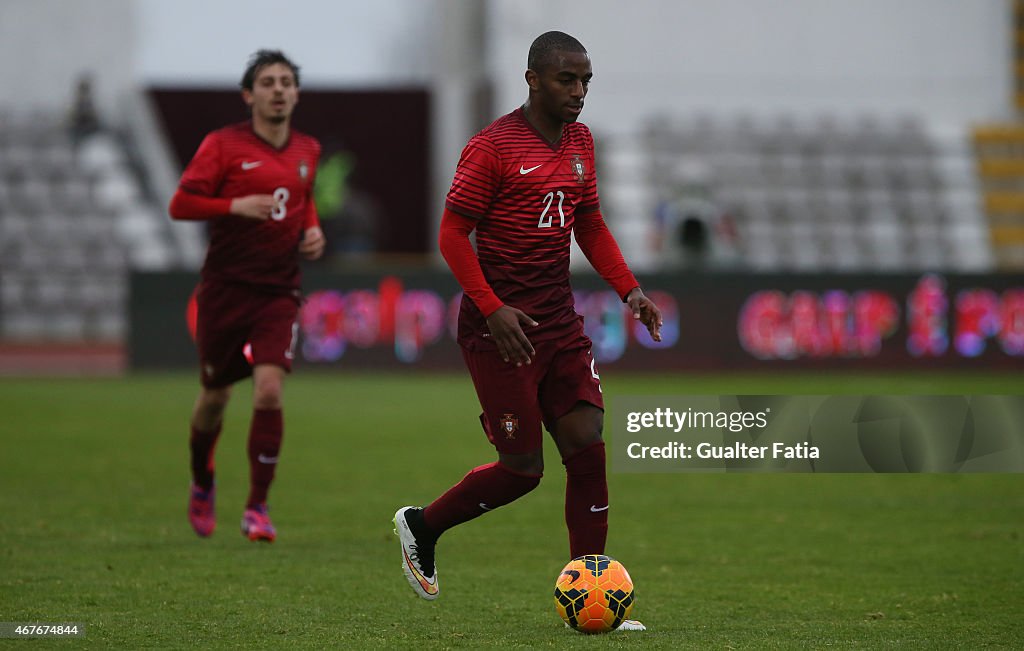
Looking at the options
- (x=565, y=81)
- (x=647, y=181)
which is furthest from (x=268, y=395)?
(x=647, y=181)

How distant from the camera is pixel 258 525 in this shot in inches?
307

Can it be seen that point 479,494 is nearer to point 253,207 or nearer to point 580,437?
point 580,437

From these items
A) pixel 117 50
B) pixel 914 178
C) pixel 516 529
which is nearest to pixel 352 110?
pixel 117 50

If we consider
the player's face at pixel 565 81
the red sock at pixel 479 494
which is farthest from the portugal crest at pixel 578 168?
the red sock at pixel 479 494

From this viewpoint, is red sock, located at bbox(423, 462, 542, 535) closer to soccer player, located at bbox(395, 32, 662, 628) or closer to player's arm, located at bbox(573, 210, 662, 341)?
soccer player, located at bbox(395, 32, 662, 628)

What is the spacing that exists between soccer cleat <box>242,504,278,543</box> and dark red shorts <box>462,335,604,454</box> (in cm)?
221

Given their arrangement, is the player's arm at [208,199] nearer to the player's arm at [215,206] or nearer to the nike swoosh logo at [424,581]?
the player's arm at [215,206]

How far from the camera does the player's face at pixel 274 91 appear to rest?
8102mm

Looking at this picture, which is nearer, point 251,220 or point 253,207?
point 253,207

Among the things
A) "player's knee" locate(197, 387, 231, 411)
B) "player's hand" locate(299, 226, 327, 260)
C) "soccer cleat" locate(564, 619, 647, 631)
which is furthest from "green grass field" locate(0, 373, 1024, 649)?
"player's hand" locate(299, 226, 327, 260)

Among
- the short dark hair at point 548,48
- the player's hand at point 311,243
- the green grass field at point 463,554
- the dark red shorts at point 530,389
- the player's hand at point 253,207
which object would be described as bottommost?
the green grass field at point 463,554

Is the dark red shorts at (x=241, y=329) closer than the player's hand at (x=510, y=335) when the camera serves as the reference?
No

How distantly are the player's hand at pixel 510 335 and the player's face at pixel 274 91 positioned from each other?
2899mm

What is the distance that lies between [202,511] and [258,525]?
1.51ft
